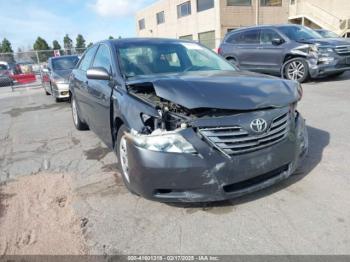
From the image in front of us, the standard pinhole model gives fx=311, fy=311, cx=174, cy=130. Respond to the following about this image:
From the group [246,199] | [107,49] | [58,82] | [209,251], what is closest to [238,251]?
[209,251]

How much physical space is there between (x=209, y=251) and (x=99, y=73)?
2.37 m

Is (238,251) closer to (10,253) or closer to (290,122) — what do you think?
(290,122)

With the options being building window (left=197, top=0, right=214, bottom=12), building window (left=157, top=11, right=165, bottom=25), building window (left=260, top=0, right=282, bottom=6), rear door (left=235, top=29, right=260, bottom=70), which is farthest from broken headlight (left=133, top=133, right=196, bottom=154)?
building window (left=157, top=11, right=165, bottom=25)

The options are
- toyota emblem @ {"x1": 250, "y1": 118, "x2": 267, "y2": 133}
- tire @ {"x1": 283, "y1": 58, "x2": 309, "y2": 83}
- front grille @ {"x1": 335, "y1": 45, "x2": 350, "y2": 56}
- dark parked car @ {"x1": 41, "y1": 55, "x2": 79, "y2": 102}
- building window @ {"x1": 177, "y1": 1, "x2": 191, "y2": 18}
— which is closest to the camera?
toyota emblem @ {"x1": 250, "y1": 118, "x2": 267, "y2": 133}

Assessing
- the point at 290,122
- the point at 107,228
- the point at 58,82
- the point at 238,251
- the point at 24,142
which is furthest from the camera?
the point at 58,82

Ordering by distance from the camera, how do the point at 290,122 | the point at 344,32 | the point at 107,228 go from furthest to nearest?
the point at 344,32
the point at 290,122
the point at 107,228

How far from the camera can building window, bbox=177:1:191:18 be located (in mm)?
34987

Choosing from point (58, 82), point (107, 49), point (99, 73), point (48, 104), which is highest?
point (107, 49)

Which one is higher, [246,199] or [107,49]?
[107,49]

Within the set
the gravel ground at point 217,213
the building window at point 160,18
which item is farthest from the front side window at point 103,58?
the building window at point 160,18

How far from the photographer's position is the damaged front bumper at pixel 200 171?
259cm

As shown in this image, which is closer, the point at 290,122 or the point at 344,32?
the point at 290,122

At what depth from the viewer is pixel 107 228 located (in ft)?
9.17

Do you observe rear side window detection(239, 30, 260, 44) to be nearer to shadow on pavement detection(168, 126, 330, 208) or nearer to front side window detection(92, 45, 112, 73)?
shadow on pavement detection(168, 126, 330, 208)
